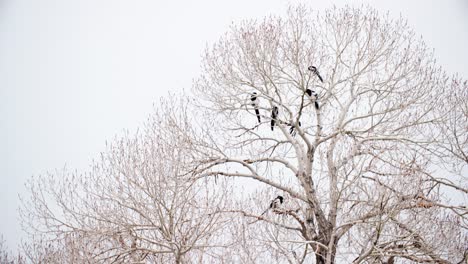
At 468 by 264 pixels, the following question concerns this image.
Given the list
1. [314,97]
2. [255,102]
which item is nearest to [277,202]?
[255,102]

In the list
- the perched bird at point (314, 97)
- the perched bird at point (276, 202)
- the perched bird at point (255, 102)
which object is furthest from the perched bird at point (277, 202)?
the perched bird at point (314, 97)

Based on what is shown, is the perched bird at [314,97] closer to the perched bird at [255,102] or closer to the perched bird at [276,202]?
the perched bird at [255,102]

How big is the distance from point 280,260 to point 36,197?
562 cm

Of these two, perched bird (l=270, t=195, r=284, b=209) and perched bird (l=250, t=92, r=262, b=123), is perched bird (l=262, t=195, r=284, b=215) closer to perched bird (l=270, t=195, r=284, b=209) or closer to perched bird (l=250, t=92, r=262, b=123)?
perched bird (l=270, t=195, r=284, b=209)

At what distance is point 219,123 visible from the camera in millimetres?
11617

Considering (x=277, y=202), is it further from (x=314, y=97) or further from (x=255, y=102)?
(x=314, y=97)

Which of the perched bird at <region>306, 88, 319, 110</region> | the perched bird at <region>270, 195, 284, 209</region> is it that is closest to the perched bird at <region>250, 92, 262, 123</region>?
the perched bird at <region>306, 88, 319, 110</region>

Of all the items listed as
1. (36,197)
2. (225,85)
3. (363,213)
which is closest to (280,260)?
(363,213)

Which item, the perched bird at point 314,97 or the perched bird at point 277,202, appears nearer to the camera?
the perched bird at point 277,202

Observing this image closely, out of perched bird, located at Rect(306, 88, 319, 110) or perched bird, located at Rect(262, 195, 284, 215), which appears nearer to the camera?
perched bird, located at Rect(262, 195, 284, 215)

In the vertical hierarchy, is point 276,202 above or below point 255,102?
below

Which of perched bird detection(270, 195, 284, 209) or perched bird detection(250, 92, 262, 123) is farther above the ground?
perched bird detection(250, 92, 262, 123)

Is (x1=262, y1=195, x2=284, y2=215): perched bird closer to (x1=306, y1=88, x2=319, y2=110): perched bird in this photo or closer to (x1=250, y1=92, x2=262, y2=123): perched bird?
(x1=250, y1=92, x2=262, y2=123): perched bird

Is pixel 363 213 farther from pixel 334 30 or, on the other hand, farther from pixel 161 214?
pixel 334 30
